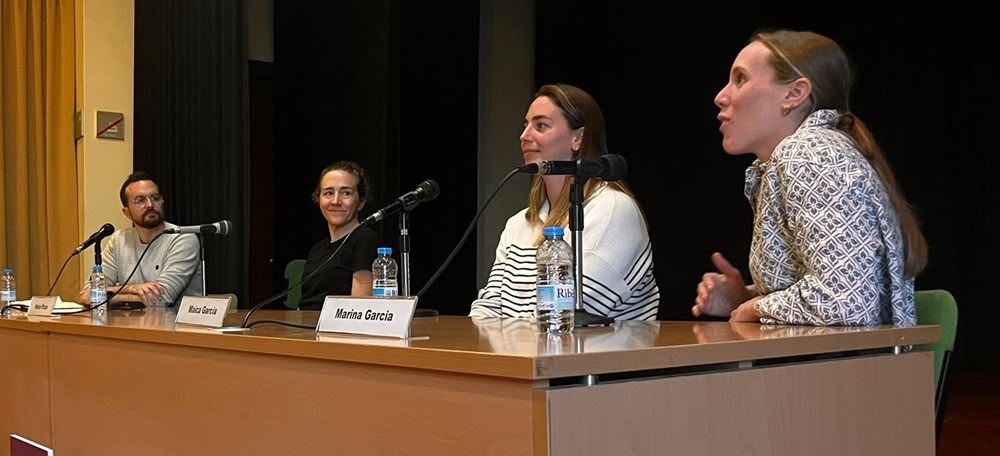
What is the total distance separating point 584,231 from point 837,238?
2.16ft

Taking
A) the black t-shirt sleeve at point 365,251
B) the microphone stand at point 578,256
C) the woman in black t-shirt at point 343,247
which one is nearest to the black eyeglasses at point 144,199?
the woman in black t-shirt at point 343,247

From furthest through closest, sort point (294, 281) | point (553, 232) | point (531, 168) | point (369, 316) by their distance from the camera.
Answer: point (294, 281)
point (531, 168)
point (553, 232)
point (369, 316)

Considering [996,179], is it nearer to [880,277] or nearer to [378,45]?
[378,45]

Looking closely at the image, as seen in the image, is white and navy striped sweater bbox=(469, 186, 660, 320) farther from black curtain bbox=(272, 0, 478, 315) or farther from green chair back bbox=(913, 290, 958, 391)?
black curtain bbox=(272, 0, 478, 315)

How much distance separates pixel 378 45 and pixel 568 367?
15.0ft

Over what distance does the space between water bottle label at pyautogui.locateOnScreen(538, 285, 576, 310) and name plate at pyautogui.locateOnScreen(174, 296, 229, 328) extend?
59 centimetres

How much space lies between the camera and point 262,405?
1.40m

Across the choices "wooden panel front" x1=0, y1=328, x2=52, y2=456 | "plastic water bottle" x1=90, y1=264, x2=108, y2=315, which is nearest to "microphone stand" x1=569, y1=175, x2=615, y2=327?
"wooden panel front" x1=0, y1=328, x2=52, y2=456

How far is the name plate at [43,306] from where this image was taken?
2570mm

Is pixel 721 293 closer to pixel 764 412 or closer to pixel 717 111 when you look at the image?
pixel 764 412

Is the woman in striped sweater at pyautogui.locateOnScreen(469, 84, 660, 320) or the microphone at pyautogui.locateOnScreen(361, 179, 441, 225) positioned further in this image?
the woman in striped sweater at pyautogui.locateOnScreen(469, 84, 660, 320)

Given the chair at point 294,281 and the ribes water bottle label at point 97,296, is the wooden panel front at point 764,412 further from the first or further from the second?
the chair at point 294,281

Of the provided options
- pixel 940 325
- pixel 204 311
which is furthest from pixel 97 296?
pixel 940 325

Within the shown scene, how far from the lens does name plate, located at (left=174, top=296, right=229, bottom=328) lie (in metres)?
1.71
